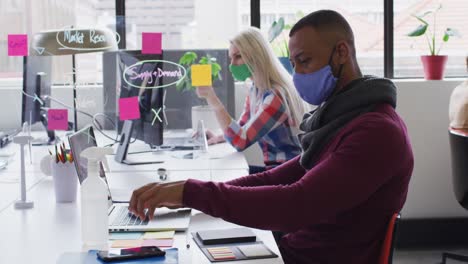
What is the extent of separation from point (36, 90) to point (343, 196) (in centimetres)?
235

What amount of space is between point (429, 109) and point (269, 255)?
287cm

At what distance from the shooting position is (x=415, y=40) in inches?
178

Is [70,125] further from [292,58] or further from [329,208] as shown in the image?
[329,208]

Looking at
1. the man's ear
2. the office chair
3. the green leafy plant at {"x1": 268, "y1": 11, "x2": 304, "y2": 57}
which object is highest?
the green leafy plant at {"x1": 268, "y1": 11, "x2": 304, "y2": 57}

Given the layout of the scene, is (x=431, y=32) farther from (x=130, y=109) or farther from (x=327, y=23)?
(x=327, y=23)

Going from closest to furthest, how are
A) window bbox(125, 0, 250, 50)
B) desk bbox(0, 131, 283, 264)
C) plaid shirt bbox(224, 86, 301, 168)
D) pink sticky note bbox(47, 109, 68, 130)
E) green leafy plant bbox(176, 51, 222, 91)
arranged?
desk bbox(0, 131, 283, 264), pink sticky note bbox(47, 109, 68, 130), plaid shirt bbox(224, 86, 301, 168), green leafy plant bbox(176, 51, 222, 91), window bbox(125, 0, 250, 50)

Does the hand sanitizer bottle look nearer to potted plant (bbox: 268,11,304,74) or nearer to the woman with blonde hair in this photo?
the woman with blonde hair

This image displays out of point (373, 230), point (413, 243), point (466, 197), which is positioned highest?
point (373, 230)

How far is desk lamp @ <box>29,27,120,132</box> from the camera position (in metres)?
3.15

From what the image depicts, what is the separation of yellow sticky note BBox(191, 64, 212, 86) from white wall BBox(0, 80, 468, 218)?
1.79ft

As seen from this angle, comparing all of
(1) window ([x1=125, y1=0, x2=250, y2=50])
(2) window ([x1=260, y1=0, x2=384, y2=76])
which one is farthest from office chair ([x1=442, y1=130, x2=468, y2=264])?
(1) window ([x1=125, y1=0, x2=250, y2=50])

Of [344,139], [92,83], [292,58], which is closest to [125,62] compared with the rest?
[92,83]

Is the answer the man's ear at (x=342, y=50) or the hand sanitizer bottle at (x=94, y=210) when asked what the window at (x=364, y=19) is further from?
the hand sanitizer bottle at (x=94, y=210)

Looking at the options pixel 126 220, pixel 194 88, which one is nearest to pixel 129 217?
pixel 126 220
